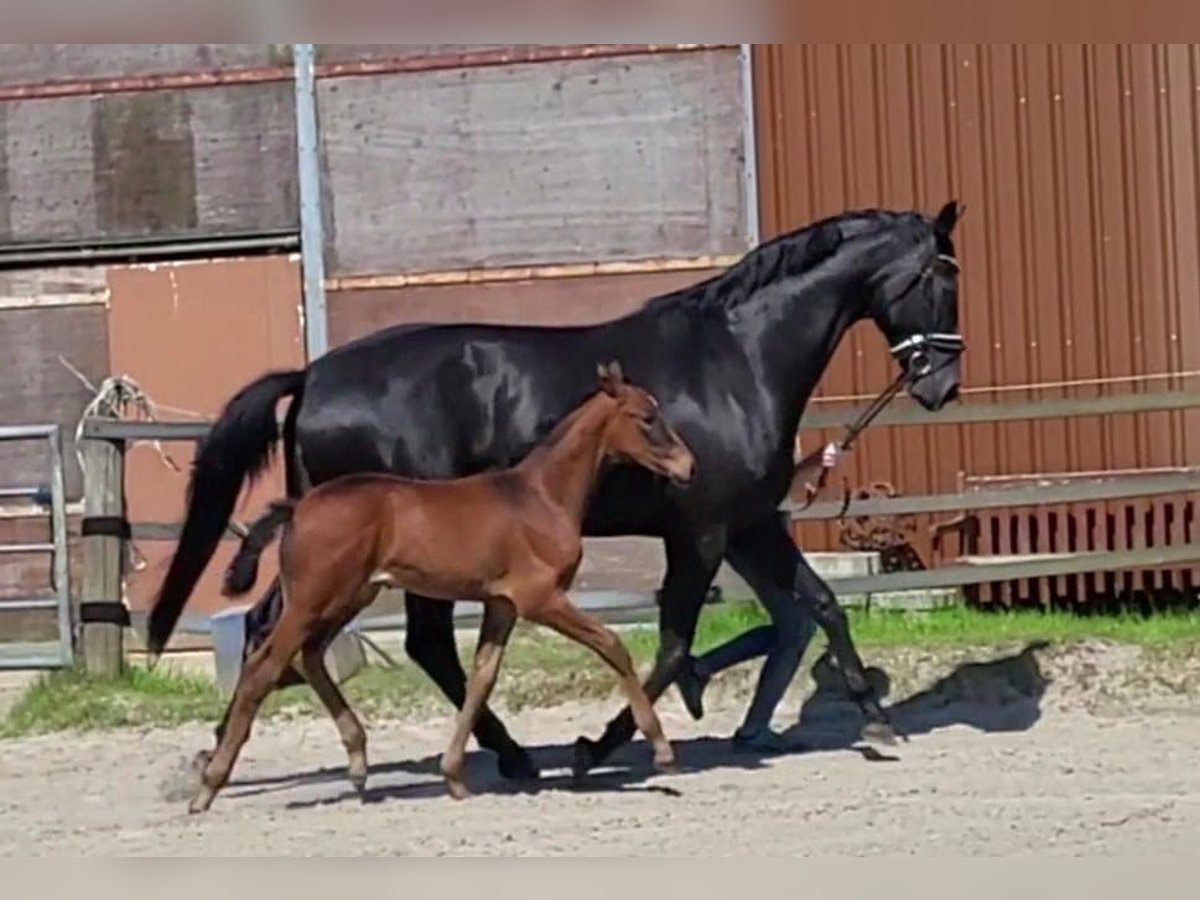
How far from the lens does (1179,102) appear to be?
11.4 metres

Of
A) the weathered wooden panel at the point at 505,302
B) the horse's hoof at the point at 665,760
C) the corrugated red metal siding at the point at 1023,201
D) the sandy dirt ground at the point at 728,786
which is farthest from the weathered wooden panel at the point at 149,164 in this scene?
the horse's hoof at the point at 665,760

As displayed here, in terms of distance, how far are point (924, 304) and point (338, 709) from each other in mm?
2601

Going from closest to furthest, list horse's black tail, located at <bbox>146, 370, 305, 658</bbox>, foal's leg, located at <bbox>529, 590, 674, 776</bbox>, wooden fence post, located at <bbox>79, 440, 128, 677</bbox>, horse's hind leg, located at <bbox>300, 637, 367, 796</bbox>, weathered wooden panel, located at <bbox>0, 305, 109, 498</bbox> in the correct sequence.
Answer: foal's leg, located at <bbox>529, 590, 674, 776</bbox>, horse's hind leg, located at <bbox>300, 637, 367, 796</bbox>, horse's black tail, located at <bbox>146, 370, 305, 658</bbox>, wooden fence post, located at <bbox>79, 440, 128, 677</bbox>, weathered wooden panel, located at <bbox>0, 305, 109, 498</bbox>

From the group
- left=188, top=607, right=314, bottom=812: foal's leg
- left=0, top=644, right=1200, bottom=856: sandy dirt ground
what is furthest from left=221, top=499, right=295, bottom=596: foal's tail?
left=0, top=644, right=1200, bottom=856: sandy dirt ground

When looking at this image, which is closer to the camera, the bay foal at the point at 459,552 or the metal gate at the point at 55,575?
the bay foal at the point at 459,552

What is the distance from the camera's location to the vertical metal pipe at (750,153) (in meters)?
11.6

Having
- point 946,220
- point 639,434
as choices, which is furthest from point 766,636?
point 946,220

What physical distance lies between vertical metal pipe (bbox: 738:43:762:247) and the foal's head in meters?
3.76


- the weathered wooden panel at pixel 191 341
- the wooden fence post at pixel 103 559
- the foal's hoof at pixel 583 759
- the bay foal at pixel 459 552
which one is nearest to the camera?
the bay foal at pixel 459 552

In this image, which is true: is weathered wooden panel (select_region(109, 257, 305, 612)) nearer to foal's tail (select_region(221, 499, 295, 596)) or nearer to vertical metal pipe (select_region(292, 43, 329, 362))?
vertical metal pipe (select_region(292, 43, 329, 362))

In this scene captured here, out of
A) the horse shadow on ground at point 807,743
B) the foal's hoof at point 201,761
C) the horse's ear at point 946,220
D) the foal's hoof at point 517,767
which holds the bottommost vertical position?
the horse shadow on ground at point 807,743

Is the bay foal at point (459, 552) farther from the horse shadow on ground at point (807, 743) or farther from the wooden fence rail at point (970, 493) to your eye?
the wooden fence rail at point (970, 493)

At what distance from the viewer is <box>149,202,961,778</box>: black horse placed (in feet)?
27.2

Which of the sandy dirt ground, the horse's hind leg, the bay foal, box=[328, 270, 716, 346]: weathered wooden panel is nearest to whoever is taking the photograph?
the sandy dirt ground
